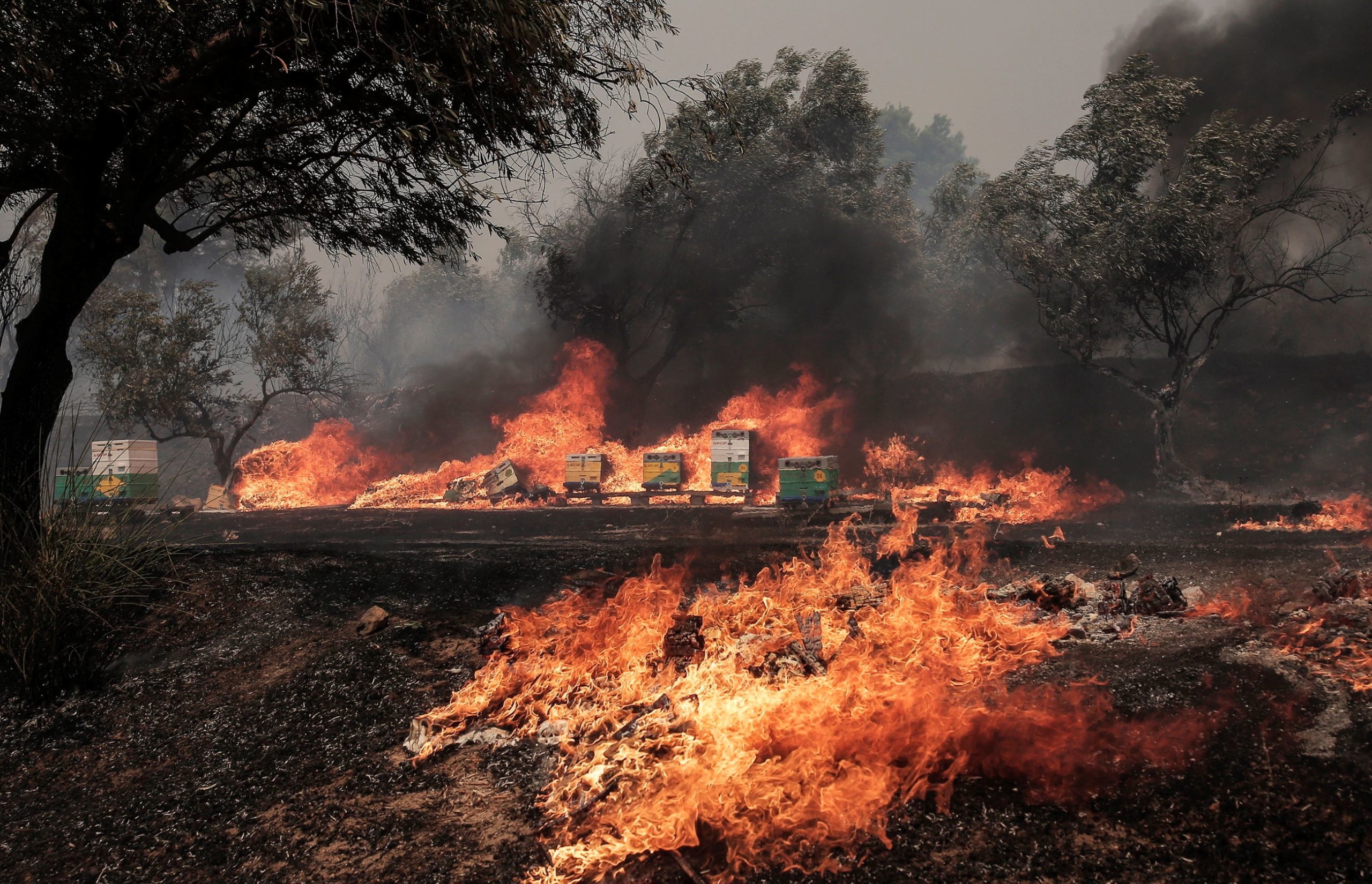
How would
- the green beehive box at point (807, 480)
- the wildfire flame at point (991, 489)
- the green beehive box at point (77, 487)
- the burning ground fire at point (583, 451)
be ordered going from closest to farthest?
the green beehive box at point (77, 487) → the wildfire flame at point (991, 489) → the green beehive box at point (807, 480) → the burning ground fire at point (583, 451)

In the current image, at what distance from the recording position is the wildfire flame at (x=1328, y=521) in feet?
47.9

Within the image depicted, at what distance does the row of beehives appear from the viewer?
67.3 feet

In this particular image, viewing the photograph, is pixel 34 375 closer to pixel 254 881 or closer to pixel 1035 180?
pixel 254 881

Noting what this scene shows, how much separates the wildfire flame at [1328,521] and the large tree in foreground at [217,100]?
605 inches

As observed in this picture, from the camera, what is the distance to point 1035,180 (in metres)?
21.1

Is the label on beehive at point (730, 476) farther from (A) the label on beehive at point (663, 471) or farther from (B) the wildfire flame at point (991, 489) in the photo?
(B) the wildfire flame at point (991, 489)

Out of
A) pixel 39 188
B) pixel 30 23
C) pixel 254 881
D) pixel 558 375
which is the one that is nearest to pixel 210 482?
pixel 558 375

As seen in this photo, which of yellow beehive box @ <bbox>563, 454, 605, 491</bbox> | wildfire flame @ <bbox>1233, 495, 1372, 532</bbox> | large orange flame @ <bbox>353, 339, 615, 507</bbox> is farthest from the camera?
large orange flame @ <bbox>353, 339, 615, 507</bbox>

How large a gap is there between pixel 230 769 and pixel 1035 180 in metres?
22.9

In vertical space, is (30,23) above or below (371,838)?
above

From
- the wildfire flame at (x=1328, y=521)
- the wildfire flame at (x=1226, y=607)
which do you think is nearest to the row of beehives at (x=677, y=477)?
the wildfire flame at (x=1328, y=521)

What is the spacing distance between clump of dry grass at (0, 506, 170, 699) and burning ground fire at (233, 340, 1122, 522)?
16370mm

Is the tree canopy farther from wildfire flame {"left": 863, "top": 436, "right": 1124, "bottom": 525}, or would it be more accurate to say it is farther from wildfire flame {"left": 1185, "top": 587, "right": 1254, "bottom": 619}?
wildfire flame {"left": 1185, "top": 587, "right": 1254, "bottom": 619}

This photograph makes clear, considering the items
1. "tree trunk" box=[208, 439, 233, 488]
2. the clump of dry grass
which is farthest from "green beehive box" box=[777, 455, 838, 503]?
"tree trunk" box=[208, 439, 233, 488]
